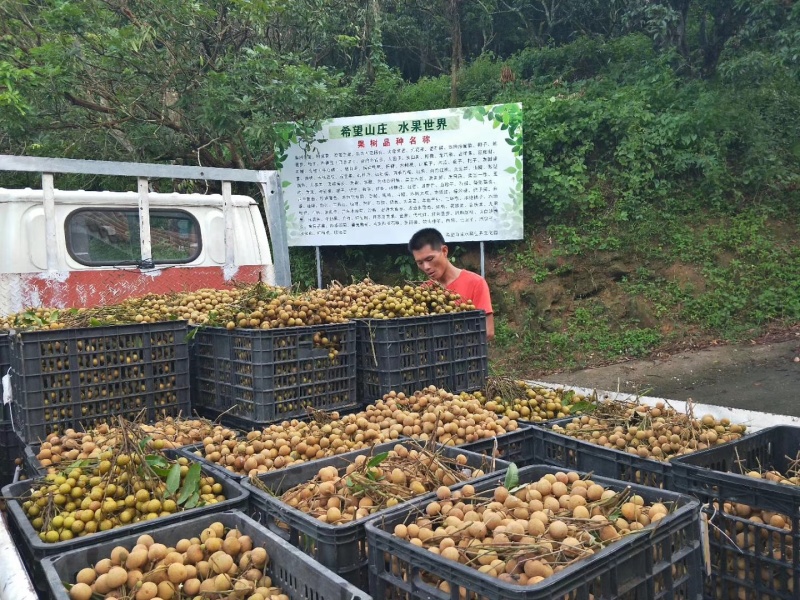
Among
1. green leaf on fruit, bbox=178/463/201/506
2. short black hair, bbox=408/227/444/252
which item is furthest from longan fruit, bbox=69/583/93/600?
short black hair, bbox=408/227/444/252

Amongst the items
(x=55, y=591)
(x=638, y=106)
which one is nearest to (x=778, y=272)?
(x=638, y=106)

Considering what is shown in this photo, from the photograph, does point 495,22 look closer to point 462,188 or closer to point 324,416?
point 462,188

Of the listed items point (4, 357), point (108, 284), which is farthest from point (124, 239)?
point (4, 357)

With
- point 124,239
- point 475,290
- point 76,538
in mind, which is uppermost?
point 124,239

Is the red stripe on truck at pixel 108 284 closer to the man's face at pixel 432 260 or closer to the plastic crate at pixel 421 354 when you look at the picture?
the man's face at pixel 432 260

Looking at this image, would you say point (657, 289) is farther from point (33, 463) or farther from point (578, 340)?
point (33, 463)

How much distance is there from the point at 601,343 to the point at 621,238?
163 cm

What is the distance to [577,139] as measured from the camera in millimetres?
9844

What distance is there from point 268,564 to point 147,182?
185 inches

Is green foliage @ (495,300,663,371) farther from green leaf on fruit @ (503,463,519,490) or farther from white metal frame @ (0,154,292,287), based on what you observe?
green leaf on fruit @ (503,463,519,490)

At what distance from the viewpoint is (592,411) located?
346 cm

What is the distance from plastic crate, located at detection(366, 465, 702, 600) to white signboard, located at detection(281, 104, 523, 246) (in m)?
7.18

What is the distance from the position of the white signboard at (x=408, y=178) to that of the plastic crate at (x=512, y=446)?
6.13 meters

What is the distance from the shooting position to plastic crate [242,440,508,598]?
198 centimetres
